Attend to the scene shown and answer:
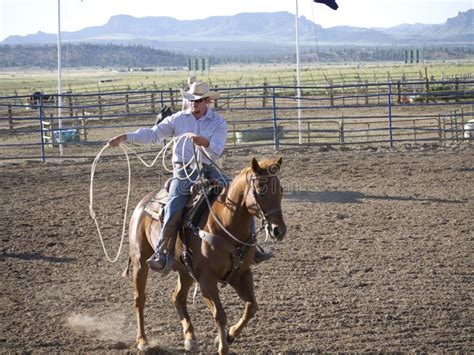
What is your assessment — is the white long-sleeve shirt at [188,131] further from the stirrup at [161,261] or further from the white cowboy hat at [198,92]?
the stirrup at [161,261]

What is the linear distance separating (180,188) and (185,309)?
93 cm

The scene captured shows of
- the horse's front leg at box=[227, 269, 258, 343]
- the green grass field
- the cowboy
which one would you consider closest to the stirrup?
the cowboy

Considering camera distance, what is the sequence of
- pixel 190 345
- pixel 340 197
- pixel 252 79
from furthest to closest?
pixel 252 79 < pixel 340 197 < pixel 190 345

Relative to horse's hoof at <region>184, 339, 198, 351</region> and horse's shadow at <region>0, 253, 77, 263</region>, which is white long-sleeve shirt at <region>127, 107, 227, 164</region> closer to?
horse's hoof at <region>184, 339, 198, 351</region>

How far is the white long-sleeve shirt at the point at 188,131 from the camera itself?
18.2 feet

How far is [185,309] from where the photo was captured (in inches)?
227

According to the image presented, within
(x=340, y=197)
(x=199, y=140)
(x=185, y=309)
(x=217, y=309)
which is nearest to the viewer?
(x=217, y=309)

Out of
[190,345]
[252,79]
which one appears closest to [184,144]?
[190,345]

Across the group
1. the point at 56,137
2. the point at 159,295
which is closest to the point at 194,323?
the point at 159,295

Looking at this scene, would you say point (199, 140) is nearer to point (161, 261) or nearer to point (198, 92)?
point (198, 92)

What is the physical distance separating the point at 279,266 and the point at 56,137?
13.0 metres

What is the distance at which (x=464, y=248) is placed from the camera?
26.9ft

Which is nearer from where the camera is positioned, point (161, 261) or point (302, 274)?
point (161, 261)

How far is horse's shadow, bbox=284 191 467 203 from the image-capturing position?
11.0m
